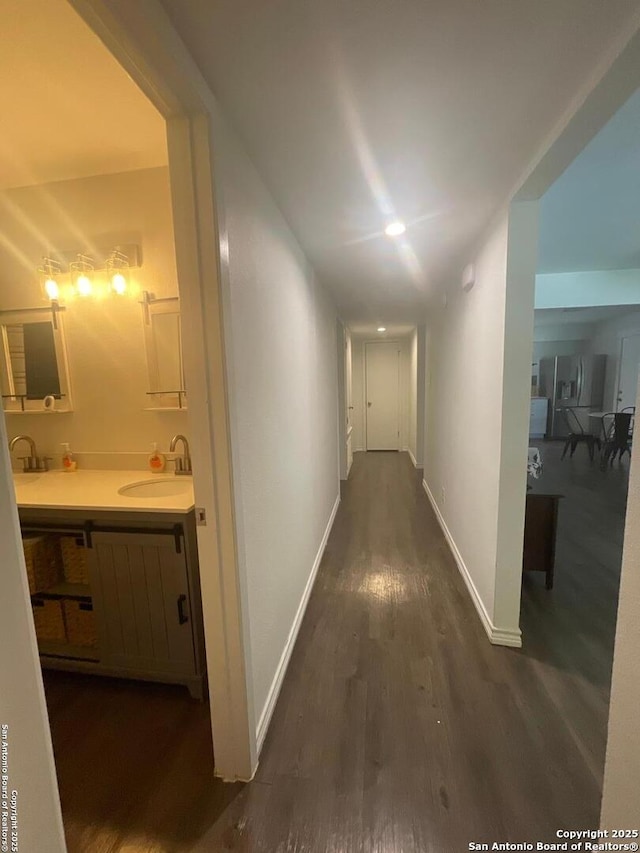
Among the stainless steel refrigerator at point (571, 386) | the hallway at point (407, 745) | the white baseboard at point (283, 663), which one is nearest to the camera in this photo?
the hallway at point (407, 745)

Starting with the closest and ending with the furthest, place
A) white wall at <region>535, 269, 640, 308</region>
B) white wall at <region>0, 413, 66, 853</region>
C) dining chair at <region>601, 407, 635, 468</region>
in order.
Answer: white wall at <region>0, 413, 66, 853</region> → white wall at <region>535, 269, 640, 308</region> → dining chair at <region>601, 407, 635, 468</region>

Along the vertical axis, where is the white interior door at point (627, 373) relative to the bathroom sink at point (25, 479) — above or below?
above

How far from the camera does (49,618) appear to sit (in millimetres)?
1689

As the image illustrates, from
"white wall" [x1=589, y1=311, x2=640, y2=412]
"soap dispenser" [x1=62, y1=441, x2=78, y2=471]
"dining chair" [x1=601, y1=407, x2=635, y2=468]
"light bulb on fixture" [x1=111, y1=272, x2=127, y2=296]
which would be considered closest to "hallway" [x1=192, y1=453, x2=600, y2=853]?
"soap dispenser" [x1=62, y1=441, x2=78, y2=471]

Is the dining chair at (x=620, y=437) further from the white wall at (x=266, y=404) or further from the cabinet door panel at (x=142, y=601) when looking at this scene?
the cabinet door panel at (x=142, y=601)

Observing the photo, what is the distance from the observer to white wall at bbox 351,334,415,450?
694 cm

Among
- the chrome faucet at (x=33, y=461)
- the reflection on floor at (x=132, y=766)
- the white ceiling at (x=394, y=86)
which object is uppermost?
the white ceiling at (x=394, y=86)

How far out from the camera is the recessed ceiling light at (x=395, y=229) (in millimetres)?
1978

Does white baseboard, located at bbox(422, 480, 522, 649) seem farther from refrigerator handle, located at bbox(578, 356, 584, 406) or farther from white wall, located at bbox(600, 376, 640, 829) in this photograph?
refrigerator handle, located at bbox(578, 356, 584, 406)

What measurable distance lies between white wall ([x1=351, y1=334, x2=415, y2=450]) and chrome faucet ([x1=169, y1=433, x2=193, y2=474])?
16.8 ft

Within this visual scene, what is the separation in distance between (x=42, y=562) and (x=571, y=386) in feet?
30.0

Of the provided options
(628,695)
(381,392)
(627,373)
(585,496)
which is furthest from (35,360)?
(627,373)

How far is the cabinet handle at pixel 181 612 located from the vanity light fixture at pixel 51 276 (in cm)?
175

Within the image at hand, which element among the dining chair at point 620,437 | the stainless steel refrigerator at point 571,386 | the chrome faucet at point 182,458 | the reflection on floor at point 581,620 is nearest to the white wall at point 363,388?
the dining chair at point 620,437
